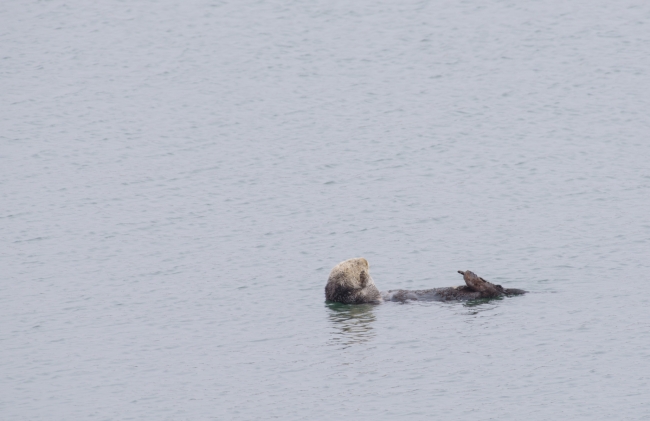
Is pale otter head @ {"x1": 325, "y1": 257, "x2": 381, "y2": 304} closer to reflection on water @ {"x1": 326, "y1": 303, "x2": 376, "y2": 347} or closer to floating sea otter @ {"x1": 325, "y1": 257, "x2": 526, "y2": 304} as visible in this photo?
floating sea otter @ {"x1": 325, "y1": 257, "x2": 526, "y2": 304}

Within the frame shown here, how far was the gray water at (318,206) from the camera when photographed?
50.8ft

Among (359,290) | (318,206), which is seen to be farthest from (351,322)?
(318,206)

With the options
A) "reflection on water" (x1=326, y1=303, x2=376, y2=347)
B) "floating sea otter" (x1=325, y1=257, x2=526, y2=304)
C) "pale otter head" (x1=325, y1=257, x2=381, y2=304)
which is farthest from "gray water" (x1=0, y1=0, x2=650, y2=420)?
"pale otter head" (x1=325, y1=257, x2=381, y2=304)

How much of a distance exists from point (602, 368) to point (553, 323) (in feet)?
6.20

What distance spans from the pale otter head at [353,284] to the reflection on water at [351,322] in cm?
15

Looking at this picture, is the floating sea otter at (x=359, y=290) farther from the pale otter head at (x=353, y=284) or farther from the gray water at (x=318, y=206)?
the gray water at (x=318, y=206)

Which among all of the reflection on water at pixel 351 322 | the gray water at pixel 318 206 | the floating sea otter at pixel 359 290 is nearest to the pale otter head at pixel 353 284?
the floating sea otter at pixel 359 290

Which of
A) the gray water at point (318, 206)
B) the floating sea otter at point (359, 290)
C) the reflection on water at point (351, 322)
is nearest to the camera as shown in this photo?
the gray water at point (318, 206)

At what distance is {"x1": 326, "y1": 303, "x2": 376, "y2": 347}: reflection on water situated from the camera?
16.9m

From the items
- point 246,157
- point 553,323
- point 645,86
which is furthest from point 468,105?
point 553,323

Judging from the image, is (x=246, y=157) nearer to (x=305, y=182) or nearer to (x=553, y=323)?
(x=305, y=182)

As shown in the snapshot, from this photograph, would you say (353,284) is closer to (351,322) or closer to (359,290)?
(359,290)

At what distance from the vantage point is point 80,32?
2053 inches

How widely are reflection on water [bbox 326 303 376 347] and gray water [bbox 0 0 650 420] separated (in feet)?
0.21
